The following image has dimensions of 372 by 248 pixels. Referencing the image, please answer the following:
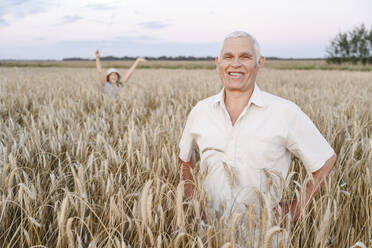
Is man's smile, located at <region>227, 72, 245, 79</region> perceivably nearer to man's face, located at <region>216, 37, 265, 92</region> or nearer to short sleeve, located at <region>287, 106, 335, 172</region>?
man's face, located at <region>216, 37, 265, 92</region>

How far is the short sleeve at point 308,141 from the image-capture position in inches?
53.1

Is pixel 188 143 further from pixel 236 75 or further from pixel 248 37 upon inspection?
pixel 248 37

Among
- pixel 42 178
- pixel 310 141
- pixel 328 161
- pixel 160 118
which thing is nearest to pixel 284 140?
pixel 310 141

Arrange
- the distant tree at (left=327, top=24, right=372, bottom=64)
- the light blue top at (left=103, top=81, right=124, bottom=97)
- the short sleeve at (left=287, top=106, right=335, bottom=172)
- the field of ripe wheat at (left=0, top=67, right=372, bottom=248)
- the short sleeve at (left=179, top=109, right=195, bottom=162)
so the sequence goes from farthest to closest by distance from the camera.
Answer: the distant tree at (left=327, top=24, right=372, bottom=64), the light blue top at (left=103, top=81, right=124, bottom=97), the short sleeve at (left=179, top=109, right=195, bottom=162), the short sleeve at (left=287, top=106, right=335, bottom=172), the field of ripe wheat at (left=0, top=67, right=372, bottom=248)

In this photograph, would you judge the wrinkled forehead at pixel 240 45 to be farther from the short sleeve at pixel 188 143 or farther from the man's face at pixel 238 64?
the short sleeve at pixel 188 143

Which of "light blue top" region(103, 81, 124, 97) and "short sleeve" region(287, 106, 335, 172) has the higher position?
"light blue top" region(103, 81, 124, 97)

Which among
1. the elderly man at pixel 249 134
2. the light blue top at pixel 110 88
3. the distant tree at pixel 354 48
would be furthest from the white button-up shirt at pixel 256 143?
the distant tree at pixel 354 48

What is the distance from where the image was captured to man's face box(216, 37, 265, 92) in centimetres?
139

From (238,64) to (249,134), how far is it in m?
0.34

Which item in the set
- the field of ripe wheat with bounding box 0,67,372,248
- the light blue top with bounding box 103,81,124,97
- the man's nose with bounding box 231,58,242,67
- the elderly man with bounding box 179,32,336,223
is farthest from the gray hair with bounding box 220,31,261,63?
the light blue top with bounding box 103,81,124,97

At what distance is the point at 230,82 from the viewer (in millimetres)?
1430

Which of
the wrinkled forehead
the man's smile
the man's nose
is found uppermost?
the wrinkled forehead

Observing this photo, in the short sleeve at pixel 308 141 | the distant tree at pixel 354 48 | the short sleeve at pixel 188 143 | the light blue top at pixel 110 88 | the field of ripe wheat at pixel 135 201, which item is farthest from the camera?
the distant tree at pixel 354 48

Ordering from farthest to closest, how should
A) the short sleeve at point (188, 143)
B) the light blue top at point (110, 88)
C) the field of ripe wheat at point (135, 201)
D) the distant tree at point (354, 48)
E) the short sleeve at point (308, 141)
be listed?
the distant tree at point (354, 48), the light blue top at point (110, 88), the short sleeve at point (188, 143), the short sleeve at point (308, 141), the field of ripe wheat at point (135, 201)
